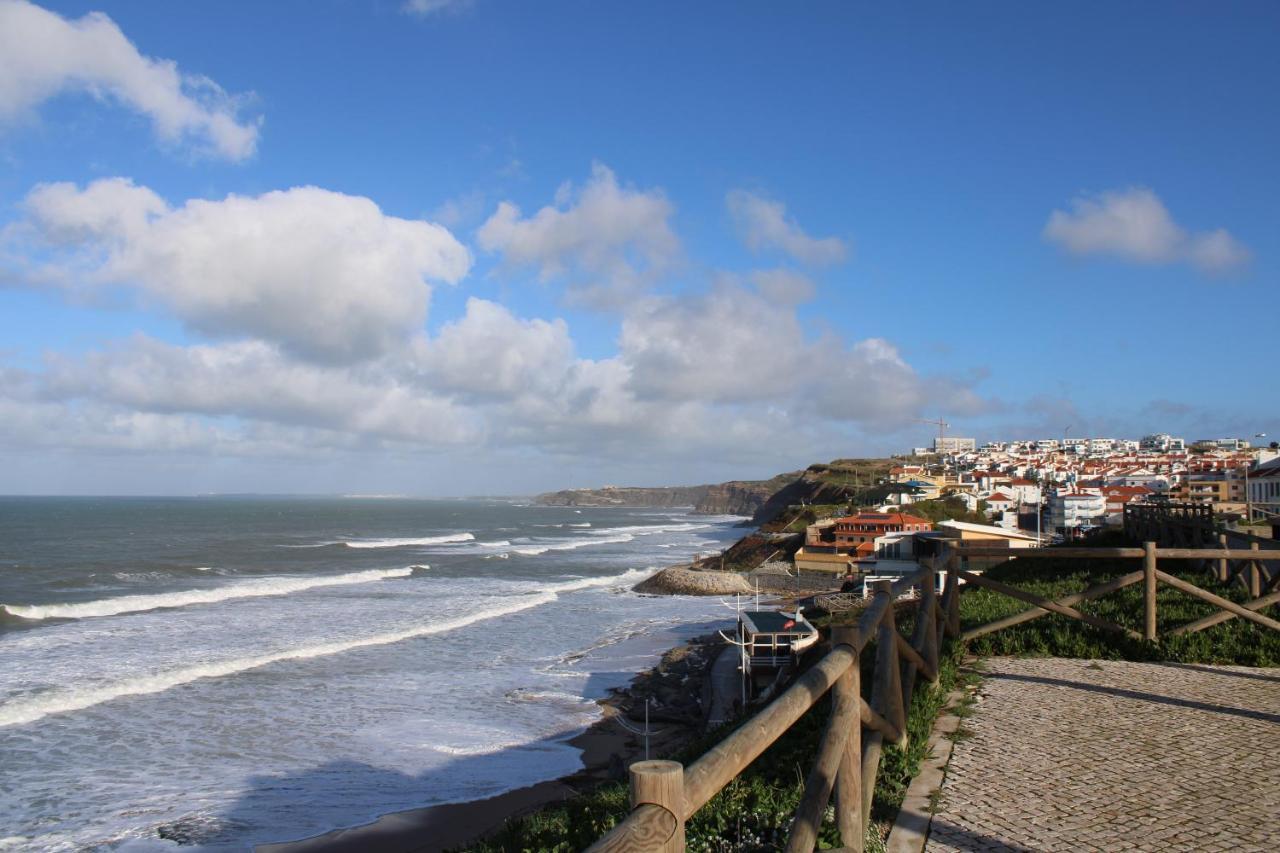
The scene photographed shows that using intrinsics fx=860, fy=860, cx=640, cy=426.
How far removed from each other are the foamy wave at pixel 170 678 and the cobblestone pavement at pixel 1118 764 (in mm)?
19830

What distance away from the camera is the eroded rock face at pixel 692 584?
43.3 m

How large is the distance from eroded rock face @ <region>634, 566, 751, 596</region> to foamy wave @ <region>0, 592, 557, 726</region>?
14817mm

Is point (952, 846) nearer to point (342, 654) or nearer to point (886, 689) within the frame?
point (886, 689)

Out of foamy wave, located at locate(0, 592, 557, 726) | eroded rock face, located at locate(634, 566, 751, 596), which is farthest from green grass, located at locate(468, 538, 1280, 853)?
eroded rock face, located at locate(634, 566, 751, 596)

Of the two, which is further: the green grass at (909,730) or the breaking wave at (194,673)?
the breaking wave at (194,673)

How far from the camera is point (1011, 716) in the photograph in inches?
237

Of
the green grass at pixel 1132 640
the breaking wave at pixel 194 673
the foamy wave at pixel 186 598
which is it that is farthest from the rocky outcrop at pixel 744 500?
the green grass at pixel 1132 640

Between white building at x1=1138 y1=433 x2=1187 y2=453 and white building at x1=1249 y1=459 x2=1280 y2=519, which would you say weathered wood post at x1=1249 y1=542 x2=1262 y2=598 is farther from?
white building at x1=1138 y1=433 x2=1187 y2=453

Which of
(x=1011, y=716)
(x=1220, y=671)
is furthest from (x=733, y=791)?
(x=1220, y=671)

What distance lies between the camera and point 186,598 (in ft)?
122

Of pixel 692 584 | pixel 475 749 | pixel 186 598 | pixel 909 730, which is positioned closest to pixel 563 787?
pixel 475 749

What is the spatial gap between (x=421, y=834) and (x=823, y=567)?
42637mm

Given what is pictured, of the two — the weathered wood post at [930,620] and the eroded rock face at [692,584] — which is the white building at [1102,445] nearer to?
the eroded rock face at [692,584]

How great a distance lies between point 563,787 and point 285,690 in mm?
9840
